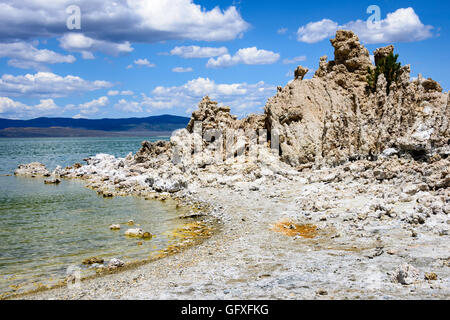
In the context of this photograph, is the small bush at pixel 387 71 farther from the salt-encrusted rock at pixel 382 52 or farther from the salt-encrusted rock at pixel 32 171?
the salt-encrusted rock at pixel 32 171

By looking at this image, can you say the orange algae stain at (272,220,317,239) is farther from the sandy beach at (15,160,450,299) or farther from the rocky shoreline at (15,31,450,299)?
the sandy beach at (15,160,450,299)

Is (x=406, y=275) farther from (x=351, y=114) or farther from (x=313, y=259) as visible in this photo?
(x=351, y=114)

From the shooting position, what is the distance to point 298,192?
906 inches

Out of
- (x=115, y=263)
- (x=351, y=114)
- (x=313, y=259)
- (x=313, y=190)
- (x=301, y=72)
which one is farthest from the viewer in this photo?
(x=301, y=72)

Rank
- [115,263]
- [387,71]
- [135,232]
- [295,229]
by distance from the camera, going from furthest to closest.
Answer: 1. [387,71]
2. [135,232]
3. [295,229]
4. [115,263]

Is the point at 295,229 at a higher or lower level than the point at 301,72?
lower

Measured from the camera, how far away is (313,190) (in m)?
22.0

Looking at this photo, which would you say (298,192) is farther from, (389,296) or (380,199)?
(389,296)

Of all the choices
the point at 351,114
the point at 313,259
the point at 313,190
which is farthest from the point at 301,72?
the point at 313,259

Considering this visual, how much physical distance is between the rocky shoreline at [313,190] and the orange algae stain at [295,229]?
0.28ft

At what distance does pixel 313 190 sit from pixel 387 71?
14105 mm

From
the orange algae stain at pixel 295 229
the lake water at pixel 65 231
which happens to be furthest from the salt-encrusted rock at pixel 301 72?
the orange algae stain at pixel 295 229

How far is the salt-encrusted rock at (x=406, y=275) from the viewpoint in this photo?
892cm

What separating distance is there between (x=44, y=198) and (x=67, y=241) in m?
14.6
